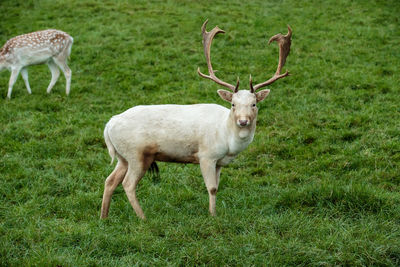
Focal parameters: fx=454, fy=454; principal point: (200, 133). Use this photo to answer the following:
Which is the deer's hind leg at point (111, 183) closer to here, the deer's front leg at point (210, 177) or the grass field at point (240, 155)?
the grass field at point (240, 155)

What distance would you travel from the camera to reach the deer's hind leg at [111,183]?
17.3ft

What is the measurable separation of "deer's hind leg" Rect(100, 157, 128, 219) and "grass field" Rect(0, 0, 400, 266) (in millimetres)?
141

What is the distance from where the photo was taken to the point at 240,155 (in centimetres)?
725

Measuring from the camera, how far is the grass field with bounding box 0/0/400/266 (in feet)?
13.8

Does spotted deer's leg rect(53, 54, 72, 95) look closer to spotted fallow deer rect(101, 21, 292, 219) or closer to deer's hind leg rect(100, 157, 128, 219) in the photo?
deer's hind leg rect(100, 157, 128, 219)

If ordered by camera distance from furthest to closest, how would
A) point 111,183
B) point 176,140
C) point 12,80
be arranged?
point 12,80 < point 111,183 < point 176,140

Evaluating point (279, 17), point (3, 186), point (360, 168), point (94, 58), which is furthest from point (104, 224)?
point (279, 17)

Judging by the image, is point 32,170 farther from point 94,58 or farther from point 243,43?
point 243,43

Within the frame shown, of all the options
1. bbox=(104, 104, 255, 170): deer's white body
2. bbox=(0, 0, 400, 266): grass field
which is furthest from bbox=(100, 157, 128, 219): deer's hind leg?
bbox=(104, 104, 255, 170): deer's white body

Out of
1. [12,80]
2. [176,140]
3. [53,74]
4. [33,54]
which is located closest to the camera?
[176,140]

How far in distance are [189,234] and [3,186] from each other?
3.08 metres

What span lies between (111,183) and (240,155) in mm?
2540

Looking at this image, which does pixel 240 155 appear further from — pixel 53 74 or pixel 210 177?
pixel 53 74

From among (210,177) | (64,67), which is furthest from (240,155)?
(64,67)
